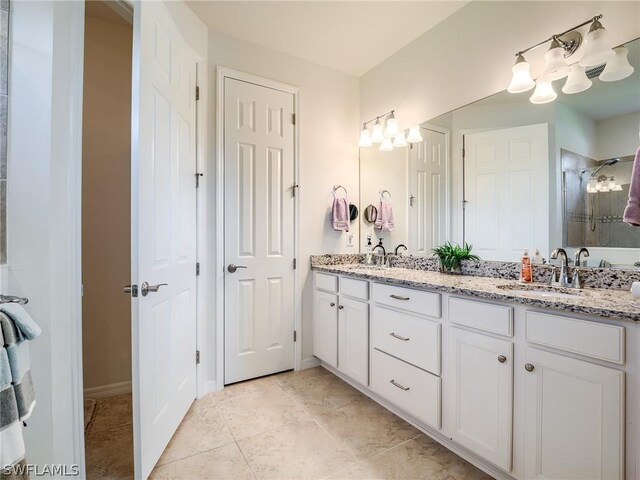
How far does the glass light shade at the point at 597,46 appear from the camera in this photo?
1.37m

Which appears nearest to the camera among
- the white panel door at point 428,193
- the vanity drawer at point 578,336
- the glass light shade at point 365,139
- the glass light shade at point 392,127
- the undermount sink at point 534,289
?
the vanity drawer at point 578,336

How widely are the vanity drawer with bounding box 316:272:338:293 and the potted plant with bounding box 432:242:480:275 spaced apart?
2.61ft

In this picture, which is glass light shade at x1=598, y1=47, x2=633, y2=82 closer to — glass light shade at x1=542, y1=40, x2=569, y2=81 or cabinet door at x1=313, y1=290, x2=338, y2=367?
glass light shade at x1=542, y1=40, x2=569, y2=81

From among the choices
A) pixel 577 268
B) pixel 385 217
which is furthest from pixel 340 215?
pixel 577 268

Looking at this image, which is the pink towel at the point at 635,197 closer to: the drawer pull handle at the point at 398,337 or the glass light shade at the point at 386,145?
the drawer pull handle at the point at 398,337

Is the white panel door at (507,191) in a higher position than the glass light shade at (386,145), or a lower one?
lower

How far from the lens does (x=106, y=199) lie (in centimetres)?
206

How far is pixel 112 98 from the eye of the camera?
206 centimetres

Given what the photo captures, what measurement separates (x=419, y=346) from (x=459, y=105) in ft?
5.40

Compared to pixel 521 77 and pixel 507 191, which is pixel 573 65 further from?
pixel 507 191

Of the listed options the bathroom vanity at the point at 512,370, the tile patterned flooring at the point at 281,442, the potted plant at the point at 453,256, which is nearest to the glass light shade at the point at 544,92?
the potted plant at the point at 453,256

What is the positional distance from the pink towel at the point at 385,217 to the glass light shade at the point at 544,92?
1.27 metres

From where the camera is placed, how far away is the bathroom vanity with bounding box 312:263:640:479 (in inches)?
39.3

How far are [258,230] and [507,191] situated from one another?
5.77 ft
